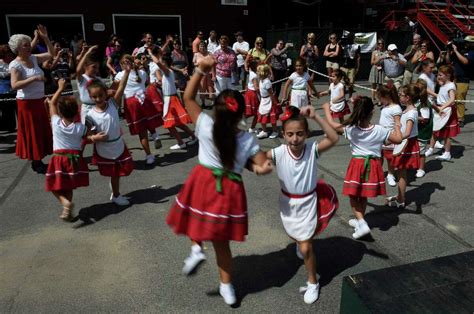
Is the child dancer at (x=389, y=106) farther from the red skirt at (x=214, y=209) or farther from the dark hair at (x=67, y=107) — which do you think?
the dark hair at (x=67, y=107)

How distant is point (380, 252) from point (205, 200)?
1913mm

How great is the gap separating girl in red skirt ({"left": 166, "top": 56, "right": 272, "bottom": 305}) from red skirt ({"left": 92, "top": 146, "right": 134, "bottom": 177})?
85.2 inches

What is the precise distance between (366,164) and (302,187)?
1.22m

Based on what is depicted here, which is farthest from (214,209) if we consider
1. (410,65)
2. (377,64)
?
(377,64)

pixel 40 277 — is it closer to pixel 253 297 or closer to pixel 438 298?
pixel 253 297

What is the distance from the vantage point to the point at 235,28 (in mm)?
17875

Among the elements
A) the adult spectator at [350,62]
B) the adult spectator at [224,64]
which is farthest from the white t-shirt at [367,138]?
the adult spectator at [350,62]

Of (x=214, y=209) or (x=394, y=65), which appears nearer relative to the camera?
(x=214, y=209)

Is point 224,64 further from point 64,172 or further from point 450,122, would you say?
point 64,172

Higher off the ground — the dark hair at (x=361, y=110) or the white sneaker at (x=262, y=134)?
the dark hair at (x=361, y=110)

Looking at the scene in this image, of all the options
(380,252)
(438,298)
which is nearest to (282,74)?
(380,252)

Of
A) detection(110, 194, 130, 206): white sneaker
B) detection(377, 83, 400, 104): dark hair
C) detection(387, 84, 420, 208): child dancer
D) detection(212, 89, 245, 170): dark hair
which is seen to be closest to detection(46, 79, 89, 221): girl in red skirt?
detection(110, 194, 130, 206): white sneaker

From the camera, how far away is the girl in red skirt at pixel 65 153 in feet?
14.4

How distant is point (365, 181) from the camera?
13.0 ft
